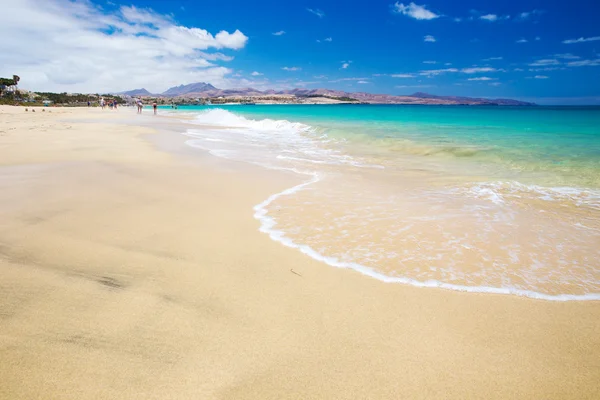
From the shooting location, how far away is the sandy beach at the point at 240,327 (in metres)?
2.00

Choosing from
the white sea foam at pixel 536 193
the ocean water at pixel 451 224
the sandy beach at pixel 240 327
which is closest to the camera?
the sandy beach at pixel 240 327

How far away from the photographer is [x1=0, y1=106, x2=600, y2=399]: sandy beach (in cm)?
200

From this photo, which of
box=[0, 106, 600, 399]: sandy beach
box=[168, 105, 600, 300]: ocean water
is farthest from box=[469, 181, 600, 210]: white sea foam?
box=[0, 106, 600, 399]: sandy beach

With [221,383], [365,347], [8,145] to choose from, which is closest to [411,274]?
[365,347]

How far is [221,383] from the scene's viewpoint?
1.99m

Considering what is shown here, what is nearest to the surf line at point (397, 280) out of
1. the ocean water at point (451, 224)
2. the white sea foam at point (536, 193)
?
the ocean water at point (451, 224)

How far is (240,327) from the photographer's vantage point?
2531 mm

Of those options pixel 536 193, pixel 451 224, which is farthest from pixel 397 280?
pixel 536 193

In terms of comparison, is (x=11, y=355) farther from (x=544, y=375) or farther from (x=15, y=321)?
(x=544, y=375)

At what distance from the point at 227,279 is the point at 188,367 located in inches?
47.7

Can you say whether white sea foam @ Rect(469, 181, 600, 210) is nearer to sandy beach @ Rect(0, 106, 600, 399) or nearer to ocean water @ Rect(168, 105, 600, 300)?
ocean water @ Rect(168, 105, 600, 300)

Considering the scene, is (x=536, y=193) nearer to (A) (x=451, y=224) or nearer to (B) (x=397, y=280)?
(A) (x=451, y=224)

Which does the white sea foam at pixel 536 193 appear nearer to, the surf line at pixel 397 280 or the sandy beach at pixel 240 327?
the surf line at pixel 397 280

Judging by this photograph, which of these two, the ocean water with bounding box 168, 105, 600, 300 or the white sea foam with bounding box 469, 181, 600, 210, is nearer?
the ocean water with bounding box 168, 105, 600, 300
